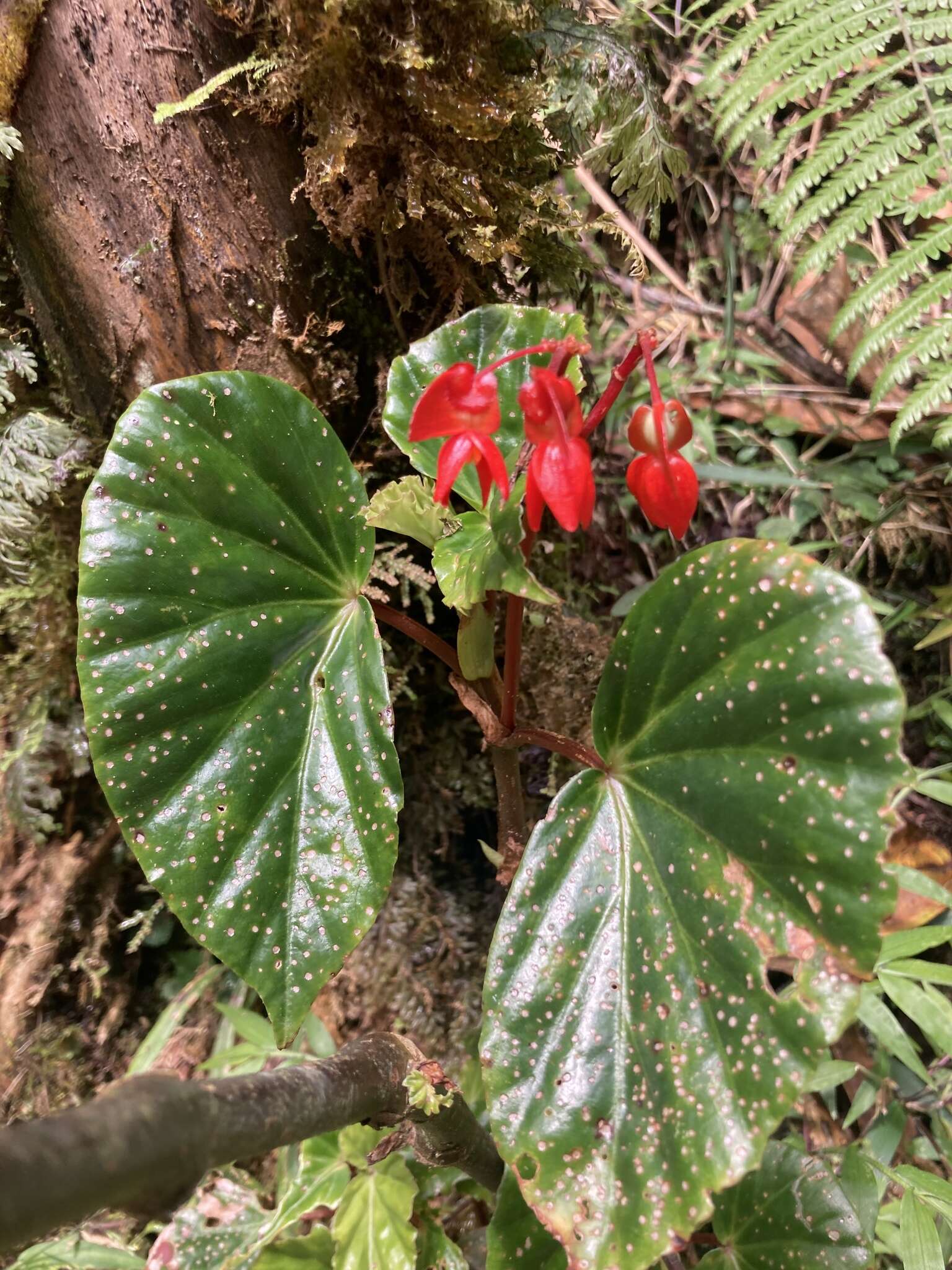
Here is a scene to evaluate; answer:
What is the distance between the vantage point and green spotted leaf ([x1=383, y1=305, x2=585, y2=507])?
2.58 feet

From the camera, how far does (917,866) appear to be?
1223mm

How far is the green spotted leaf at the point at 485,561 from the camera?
0.60 m

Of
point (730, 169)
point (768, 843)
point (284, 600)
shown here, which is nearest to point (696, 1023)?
point (768, 843)

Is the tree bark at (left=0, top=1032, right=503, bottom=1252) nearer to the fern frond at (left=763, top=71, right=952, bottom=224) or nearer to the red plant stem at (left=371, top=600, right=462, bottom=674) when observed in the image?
the red plant stem at (left=371, top=600, right=462, bottom=674)

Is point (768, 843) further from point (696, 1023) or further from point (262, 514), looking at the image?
point (262, 514)

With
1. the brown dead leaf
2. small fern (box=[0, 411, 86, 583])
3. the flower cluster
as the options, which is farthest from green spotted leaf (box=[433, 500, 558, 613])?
the brown dead leaf

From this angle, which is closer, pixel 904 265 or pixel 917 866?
pixel 904 265

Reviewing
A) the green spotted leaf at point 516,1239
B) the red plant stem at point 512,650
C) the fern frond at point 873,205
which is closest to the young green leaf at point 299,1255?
the green spotted leaf at point 516,1239

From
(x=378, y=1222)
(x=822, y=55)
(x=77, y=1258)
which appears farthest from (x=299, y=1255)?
(x=822, y=55)

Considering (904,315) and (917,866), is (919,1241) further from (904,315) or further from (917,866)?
(904,315)

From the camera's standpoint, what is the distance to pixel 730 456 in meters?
1.49

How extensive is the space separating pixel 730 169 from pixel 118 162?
1261 millimetres

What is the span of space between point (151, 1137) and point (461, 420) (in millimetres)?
457

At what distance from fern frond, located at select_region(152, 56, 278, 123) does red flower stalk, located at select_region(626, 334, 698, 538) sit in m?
0.54
